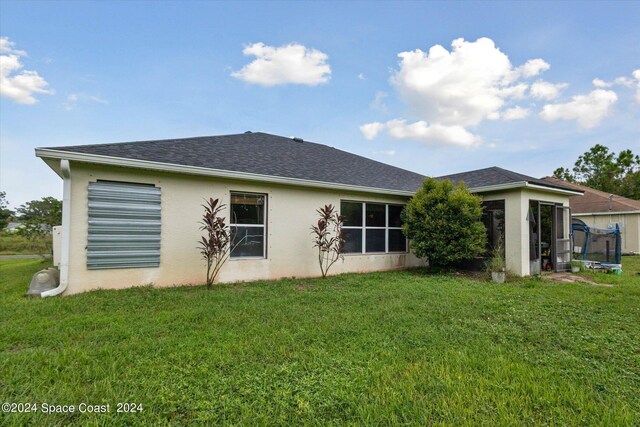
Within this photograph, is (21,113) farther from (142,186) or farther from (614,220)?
(614,220)

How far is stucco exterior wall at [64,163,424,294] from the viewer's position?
5570 mm

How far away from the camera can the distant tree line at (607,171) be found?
2492cm

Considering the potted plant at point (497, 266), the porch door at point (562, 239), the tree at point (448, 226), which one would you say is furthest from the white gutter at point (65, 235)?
the porch door at point (562, 239)

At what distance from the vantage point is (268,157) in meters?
9.07

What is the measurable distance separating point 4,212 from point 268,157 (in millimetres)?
28609

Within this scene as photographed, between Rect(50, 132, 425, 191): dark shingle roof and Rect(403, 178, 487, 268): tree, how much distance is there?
144 cm

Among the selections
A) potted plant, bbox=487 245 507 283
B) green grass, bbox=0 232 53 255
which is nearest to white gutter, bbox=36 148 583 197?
potted plant, bbox=487 245 507 283

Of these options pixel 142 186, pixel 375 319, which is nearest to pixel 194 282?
pixel 142 186

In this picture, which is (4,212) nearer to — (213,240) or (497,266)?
(213,240)

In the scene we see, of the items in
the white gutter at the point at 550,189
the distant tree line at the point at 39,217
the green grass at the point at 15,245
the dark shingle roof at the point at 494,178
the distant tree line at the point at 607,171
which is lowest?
the green grass at the point at 15,245

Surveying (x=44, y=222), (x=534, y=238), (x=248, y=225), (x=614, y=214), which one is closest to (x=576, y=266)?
(x=534, y=238)

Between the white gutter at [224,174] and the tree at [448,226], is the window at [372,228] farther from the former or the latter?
the tree at [448,226]

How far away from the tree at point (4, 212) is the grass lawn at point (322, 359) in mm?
25734

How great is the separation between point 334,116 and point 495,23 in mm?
6769
